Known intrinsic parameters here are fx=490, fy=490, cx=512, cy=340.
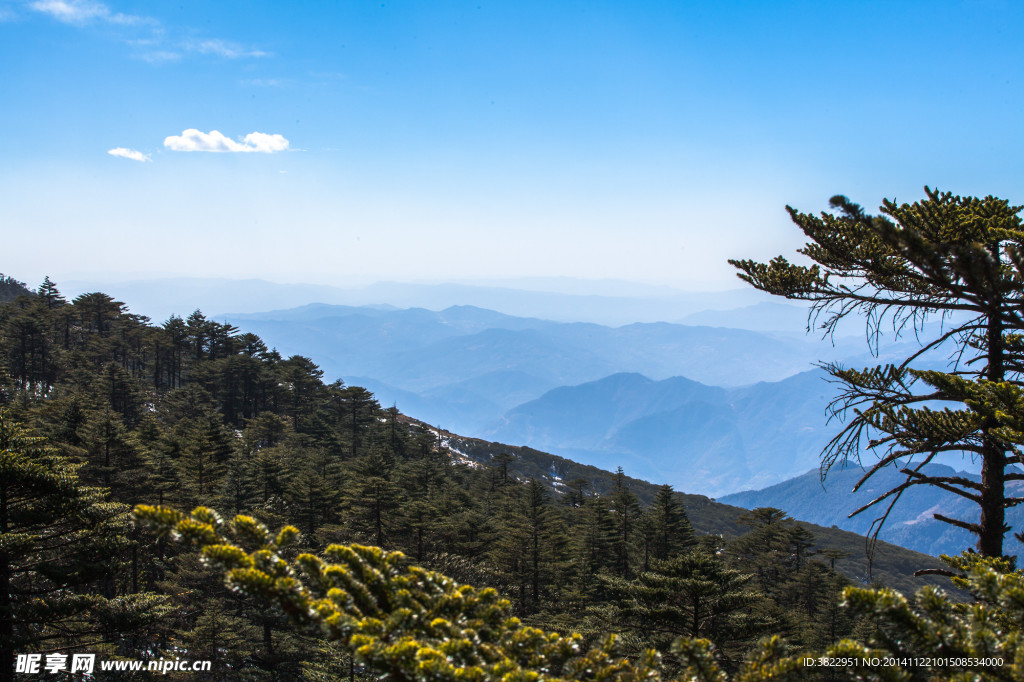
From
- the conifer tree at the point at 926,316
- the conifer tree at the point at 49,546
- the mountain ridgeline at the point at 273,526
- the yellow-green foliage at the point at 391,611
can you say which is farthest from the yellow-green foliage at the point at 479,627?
the conifer tree at the point at 49,546

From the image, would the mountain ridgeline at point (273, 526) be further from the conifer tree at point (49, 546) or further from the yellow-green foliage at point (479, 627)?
the yellow-green foliage at point (479, 627)

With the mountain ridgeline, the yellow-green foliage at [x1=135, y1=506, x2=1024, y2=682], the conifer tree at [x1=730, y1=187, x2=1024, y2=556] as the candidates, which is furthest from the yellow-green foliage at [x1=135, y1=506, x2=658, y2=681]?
the conifer tree at [x1=730, y1=187, x2=1024, y2=556]

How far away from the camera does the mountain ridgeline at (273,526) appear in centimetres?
1137

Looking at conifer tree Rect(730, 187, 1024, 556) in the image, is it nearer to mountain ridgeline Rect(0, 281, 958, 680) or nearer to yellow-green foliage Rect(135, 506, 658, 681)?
mountain ridgeline Rect(0, 281, 958, 680)

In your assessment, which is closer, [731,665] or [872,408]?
[872,408]

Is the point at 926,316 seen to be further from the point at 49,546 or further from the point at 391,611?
the point at 49,546

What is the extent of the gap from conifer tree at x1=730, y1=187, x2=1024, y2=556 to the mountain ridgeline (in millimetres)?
2368

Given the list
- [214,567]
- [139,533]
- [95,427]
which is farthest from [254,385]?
[214,567]

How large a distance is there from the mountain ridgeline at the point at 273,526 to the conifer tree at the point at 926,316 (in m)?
2.37

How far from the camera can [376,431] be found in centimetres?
6275

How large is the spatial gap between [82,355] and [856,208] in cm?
7160

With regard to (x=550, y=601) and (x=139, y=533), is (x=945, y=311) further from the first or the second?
(x=139, y=533)

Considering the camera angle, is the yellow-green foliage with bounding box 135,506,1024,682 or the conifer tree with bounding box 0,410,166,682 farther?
the conifer tree with bounding box 0,410,166,682

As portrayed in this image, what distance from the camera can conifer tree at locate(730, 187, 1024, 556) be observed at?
6168mm
